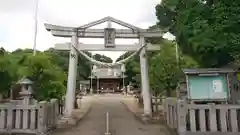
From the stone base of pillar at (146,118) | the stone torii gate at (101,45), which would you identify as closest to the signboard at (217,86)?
the stone base of pillar at (146,118)

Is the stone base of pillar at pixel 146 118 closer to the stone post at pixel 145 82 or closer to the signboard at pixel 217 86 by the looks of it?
the stone post at pixel 145 82

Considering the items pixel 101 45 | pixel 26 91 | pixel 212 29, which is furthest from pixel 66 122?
pixel 212 29

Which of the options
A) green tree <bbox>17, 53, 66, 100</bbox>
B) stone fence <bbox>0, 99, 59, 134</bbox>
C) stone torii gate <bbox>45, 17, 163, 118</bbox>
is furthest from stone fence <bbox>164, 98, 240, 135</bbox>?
stone torii gate <bbox>45, 17, 163, 118</bbox>

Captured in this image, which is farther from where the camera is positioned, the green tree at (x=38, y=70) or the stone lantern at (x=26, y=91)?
the green tree at (x=38, y=70)

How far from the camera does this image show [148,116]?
1633 centimetres

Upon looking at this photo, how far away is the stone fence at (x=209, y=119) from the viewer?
9.97m

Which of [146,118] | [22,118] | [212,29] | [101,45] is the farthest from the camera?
[101,45]

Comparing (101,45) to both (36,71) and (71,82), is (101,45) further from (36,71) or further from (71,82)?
(36,71)

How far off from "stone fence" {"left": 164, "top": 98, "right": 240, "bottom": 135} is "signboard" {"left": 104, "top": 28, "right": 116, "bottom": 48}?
7491 millimetres

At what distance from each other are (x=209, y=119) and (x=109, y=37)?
8550 mm

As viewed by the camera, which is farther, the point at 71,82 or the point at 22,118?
the point at 71,82

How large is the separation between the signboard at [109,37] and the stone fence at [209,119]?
7491 mm

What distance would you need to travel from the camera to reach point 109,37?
1677 cm

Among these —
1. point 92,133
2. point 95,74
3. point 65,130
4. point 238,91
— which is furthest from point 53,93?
point 95,74
